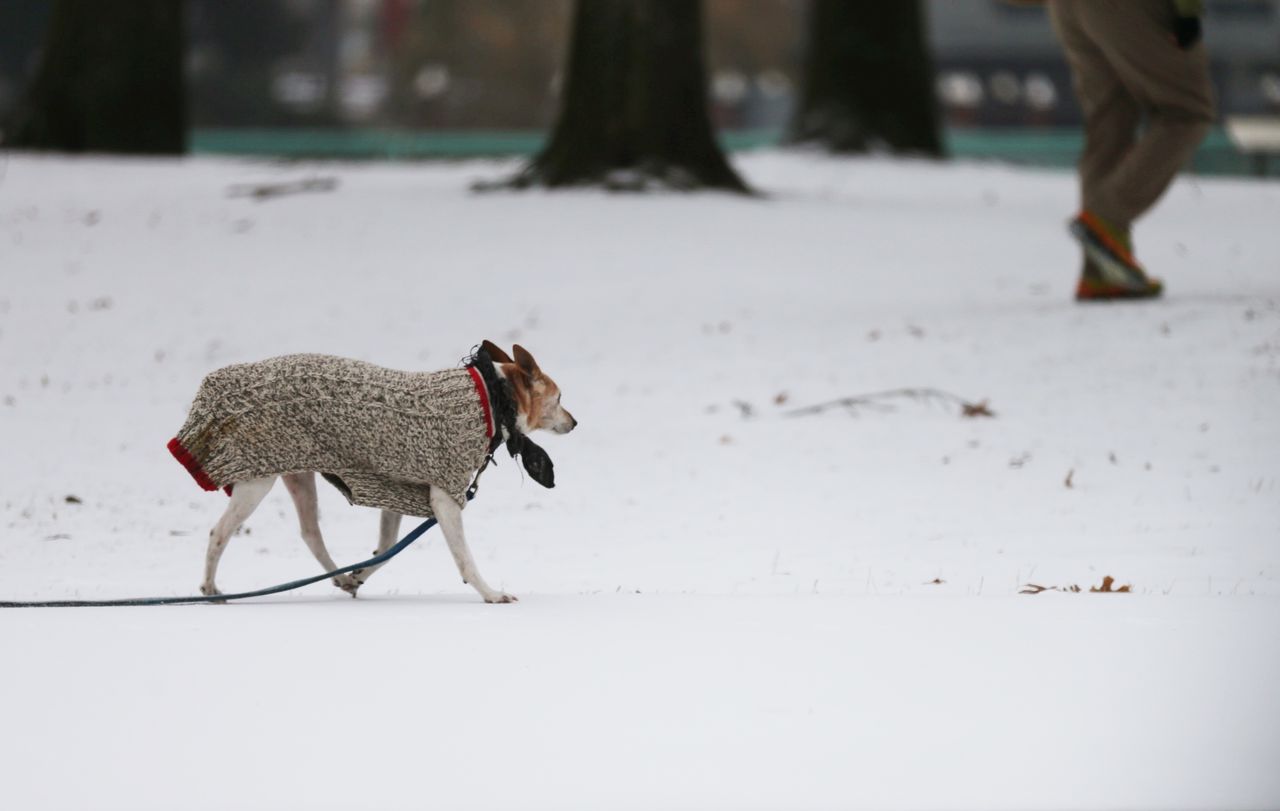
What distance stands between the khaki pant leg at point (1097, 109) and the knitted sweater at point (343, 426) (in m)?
7.72

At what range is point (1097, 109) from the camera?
13.1 meters

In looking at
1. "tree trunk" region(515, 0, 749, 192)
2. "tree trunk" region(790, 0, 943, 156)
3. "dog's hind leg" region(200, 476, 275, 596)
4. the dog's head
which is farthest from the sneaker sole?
"tree trunk" region(790, 0, 943, 156)

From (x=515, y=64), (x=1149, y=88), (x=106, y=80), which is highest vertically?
(x=1149, y=88)

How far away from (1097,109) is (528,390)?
785 cm

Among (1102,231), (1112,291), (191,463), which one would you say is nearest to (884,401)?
(1102,231)

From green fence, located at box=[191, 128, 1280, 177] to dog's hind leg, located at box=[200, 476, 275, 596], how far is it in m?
24.8

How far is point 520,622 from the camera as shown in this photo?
613cm

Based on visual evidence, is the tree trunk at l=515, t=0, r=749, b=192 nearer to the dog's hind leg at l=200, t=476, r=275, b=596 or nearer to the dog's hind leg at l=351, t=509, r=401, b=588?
the dog's hind leg at l=351, t=509, r=401, b=588

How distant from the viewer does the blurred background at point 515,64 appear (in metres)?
47.8

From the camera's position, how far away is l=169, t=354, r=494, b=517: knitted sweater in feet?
20.4

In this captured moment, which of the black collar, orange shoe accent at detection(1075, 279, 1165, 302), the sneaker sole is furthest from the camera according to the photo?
orange shoe accent at detection(1075, 279, 1165, 302)

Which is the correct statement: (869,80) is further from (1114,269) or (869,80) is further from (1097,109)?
(1097,109)

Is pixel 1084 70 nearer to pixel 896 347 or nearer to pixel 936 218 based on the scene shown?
pixel 896 347

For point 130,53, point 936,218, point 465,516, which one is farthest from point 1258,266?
point 130,53
